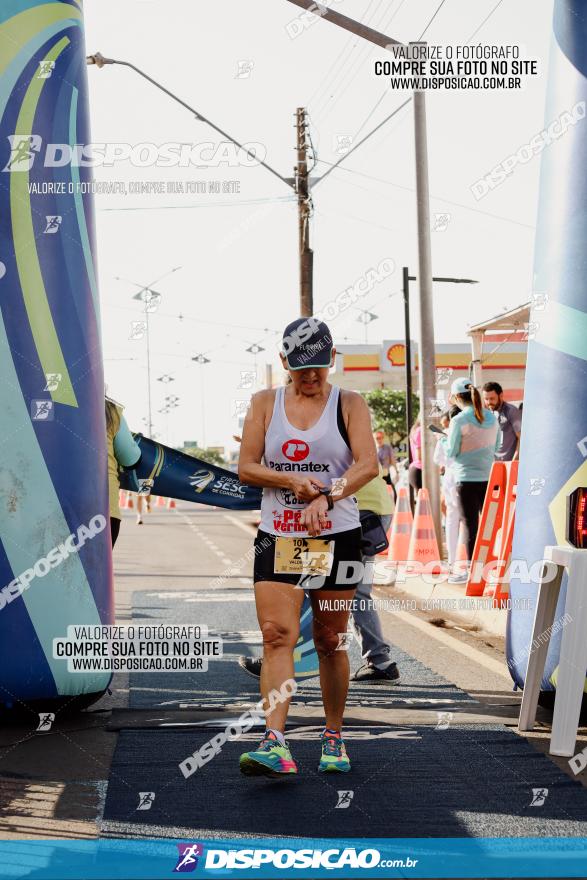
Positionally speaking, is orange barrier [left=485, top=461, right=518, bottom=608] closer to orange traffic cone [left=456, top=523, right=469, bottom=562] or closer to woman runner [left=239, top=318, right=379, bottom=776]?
orange traffic cone [left=456, top=523, right=469, bottom=562]

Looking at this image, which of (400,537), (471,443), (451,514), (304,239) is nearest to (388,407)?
(304,239)

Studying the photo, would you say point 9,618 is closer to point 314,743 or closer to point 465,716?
point 314,743

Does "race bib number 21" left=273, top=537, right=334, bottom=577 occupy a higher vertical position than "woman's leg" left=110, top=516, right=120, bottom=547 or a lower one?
higher

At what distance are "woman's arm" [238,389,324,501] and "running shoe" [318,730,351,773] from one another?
1.09m

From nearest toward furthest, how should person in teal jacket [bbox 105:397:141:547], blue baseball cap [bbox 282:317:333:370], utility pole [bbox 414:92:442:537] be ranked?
blue baseball cap [bbox 282:317:333:370] → person in teal jacket [bbox 105:397:141:547] → utility pole [bbox 414:92:442:537]

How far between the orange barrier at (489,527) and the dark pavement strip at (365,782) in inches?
144

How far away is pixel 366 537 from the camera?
7.71m

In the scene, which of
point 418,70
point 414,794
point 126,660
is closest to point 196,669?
point 126,660

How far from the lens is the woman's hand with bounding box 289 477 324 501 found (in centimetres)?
527

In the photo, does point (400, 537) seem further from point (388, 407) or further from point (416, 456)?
point (388, 407)

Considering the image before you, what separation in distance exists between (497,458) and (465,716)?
731 cm

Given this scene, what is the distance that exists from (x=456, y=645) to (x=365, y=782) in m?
4.14

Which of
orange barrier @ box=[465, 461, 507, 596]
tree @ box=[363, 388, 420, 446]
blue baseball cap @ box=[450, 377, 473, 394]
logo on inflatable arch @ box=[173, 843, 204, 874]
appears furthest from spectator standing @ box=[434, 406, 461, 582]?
tree @ box=[363, 388, 420, 446]

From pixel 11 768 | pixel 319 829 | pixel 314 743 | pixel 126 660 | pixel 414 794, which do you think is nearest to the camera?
pixel 319 829
